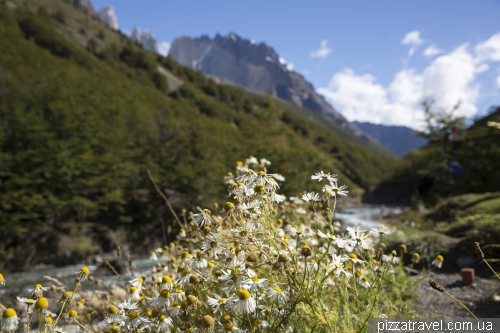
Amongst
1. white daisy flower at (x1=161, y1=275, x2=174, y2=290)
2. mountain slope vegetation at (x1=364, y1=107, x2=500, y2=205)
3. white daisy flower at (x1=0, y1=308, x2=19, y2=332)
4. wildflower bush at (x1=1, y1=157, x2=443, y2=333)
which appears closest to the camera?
white daisy flower at (x1=0, y1=308, x2=19, y2=332)

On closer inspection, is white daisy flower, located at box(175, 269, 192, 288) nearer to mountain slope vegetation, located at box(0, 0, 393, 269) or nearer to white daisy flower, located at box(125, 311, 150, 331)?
white daisy flower, located at box(125, 311, 150, 331)

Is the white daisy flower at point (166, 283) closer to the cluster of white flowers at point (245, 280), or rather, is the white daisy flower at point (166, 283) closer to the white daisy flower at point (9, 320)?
the cluster of white flowers at point (245, 280)

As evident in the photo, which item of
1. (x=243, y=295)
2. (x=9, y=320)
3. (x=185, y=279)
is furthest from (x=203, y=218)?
(x=9, y=320)

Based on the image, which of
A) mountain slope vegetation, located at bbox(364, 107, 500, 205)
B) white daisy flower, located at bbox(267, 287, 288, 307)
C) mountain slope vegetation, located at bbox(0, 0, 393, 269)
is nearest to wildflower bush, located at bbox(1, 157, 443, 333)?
white daisy flower, located at bbox(267, 287, 288, 307)

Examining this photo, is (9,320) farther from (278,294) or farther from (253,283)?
(278,294)

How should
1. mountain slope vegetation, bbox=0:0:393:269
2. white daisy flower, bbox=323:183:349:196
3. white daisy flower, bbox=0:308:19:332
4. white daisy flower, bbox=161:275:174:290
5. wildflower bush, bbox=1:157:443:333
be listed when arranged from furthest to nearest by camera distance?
mountain slope vegetation, bbox=0:0:393:269
white daisy flower, bbox=323:183:349:196
white daisy flower, bbox=161:275:174:290
wildflower bush, bbox=1:157:443:333
white daisy flower, bbox=0:308:19:332

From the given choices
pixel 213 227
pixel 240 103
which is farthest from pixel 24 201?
pixel 240 103

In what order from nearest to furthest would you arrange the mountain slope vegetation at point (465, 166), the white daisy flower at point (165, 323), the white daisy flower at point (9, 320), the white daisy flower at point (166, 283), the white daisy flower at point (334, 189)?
the white daisy flower at point (9, 320), the white daisy flower at point (165, 323), the white daisy flower at point (166, 283), the white daisy flower at point (334, 189), the mountain slope vegetation at point (465, 166)

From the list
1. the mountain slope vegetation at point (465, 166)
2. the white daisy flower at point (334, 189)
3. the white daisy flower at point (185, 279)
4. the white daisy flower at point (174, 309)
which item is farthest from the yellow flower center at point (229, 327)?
the mountain slope vegetation at point (465, 166)

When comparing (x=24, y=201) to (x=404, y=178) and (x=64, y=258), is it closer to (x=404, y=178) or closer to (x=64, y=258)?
(x=64, y=258)

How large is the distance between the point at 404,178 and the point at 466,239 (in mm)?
55257

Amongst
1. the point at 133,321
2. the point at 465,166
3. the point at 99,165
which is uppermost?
the point at 465,166

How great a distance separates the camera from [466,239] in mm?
5750

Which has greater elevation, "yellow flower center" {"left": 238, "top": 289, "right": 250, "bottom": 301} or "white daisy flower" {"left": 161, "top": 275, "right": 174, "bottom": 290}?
"yellow flower center" {"left": 238, "top": 289, "right": 250, "bottom": 301}
